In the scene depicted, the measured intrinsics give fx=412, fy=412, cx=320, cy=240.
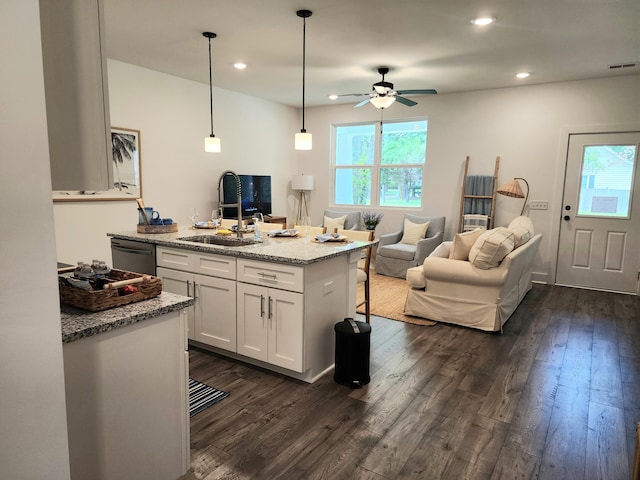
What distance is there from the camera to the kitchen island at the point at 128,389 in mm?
1414

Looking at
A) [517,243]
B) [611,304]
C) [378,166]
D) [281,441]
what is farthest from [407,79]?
[281,441]

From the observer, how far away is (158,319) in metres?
1.63

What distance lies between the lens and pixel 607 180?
5324 mm

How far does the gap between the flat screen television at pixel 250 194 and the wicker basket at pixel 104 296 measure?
4.51 m

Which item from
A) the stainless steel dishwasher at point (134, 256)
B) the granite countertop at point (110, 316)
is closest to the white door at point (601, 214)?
the stainless steel dishwasher at point (134, 256)

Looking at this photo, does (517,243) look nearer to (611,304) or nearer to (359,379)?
(611,304)

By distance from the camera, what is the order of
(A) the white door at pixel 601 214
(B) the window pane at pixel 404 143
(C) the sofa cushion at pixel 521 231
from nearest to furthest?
1. (C) the sofa cushion at pixel 521 231
2. (A) the white door at pixel 601 214
3. (B) the window pane at pixel 404 143

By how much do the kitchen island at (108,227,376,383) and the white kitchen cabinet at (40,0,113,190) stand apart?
5.01ft

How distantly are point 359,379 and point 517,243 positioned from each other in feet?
7.66

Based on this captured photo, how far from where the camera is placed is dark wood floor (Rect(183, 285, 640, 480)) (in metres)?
2.02

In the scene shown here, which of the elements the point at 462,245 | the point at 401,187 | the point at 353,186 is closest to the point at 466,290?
the point at 462,245

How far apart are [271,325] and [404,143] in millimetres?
4908

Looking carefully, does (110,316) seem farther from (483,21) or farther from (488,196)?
(488,196)

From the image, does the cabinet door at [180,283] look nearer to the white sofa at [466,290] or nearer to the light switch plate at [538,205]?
the white sofa at [466,290]
